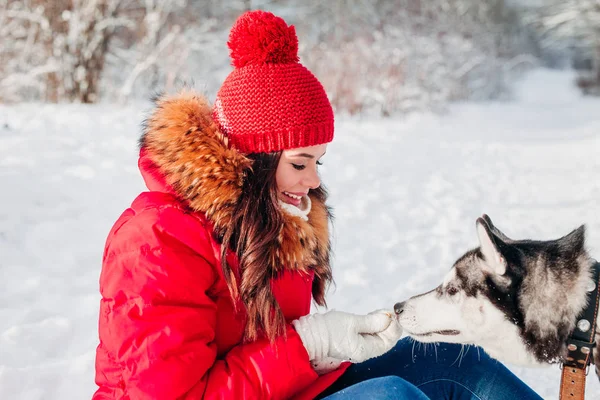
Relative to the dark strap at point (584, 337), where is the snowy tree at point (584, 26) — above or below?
above

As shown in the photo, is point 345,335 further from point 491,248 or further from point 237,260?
point 491,248

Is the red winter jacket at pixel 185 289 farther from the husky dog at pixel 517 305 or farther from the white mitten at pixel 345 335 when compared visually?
the husky dog at pixel 517 305

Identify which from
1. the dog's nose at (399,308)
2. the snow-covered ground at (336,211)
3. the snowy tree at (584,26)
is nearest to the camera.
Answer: the dog's nose at (399,308)

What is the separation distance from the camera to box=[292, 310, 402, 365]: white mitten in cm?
155

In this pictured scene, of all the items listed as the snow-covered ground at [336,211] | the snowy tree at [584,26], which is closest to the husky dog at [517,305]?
the snow-covered ground at [336,211]

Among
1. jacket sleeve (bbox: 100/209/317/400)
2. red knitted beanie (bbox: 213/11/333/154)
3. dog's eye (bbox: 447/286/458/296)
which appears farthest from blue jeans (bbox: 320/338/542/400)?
red knitted beanie (bbox: 213/11/333/154)

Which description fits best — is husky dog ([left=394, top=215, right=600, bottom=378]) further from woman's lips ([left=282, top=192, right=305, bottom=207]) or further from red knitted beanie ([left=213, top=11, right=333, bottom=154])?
red knitted beanie ([left=213, top=11, right=333, bottom=154])

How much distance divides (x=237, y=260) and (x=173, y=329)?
0.96 ft

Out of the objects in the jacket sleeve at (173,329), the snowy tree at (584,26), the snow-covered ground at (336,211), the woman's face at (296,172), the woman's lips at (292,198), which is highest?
the snowy tree at (584,26)

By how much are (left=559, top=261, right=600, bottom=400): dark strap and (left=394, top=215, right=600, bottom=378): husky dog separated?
0.02 metres

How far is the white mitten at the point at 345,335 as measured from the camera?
1552 mm

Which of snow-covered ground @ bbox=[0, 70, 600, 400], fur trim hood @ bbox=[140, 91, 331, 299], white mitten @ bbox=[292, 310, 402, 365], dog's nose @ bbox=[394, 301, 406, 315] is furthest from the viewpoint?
snow-covered ground @ bbox=[0, 70, 600, 400]

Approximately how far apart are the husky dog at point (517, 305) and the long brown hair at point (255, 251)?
0.60 metres

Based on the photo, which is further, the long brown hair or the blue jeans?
the blue jeans
